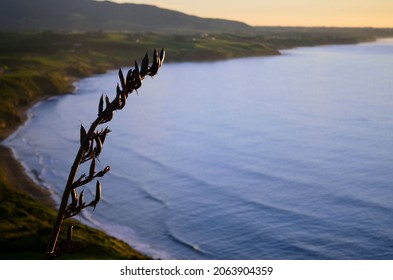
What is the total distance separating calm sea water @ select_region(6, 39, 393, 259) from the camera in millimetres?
31281

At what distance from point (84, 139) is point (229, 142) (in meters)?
53.8

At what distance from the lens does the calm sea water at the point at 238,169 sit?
31.3m

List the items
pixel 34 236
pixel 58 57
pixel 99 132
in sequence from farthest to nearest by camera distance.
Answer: pixel 58 57 → pixel 34 236 → pixel 99 132

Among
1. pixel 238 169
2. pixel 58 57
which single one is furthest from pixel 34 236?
pixel 58 57

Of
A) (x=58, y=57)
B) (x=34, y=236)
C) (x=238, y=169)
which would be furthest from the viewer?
(x=58, y=57)

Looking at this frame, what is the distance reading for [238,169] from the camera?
1845 inches

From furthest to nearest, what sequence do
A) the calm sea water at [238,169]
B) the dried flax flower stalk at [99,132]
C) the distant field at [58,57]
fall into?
1. the distant field at [58,57]
2. the calm sea water at [238,169]
3. the dried flax flower stalk at [99,132]

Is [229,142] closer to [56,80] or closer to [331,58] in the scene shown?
[56,80]

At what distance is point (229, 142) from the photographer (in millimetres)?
58125

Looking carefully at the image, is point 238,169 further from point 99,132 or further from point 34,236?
point 99,132

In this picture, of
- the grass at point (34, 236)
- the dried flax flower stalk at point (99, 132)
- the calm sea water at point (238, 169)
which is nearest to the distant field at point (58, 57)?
the calm sea water at point (238, 169)

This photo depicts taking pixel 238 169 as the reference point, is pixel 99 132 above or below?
above

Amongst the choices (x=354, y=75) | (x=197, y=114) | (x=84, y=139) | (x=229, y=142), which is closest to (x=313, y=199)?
(x=229, y=142)

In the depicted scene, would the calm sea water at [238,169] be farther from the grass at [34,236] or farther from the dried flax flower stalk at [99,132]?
the dried flax flower stalk at [99,132]
